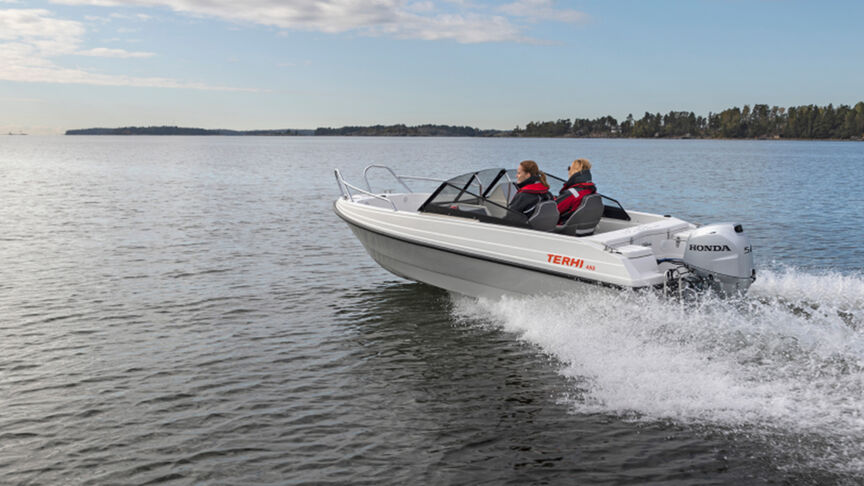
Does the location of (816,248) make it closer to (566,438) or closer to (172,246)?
(566,438)

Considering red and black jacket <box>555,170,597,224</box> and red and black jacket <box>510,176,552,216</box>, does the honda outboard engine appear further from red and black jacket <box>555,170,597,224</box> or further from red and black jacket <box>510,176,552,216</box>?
red and black jacket <box>510,176,552,216</box>

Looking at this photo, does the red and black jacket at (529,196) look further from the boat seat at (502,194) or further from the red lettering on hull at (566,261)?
the red lettering on hull at (566,261)

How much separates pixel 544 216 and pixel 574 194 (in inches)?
25.6

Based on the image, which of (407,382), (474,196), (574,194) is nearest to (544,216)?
(574,194)

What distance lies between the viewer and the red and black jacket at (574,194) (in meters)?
8.12

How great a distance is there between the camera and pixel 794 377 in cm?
606

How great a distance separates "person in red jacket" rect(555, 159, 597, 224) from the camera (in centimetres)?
813

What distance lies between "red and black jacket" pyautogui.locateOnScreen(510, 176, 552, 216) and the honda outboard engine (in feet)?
6.09

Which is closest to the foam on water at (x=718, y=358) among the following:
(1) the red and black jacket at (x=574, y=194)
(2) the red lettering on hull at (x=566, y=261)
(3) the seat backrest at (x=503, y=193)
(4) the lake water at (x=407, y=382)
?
(4) the lake water at (x=407, y=382)

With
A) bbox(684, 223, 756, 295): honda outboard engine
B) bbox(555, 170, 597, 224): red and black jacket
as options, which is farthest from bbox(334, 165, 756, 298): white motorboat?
bbox(555, 170, 597, 224): red and black jacket

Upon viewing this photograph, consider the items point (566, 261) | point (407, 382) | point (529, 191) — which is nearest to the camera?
point (407, 382)

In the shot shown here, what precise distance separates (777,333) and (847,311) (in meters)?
1.01

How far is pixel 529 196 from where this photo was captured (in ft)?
26.4

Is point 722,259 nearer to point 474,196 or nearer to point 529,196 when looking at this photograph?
point 529,196
